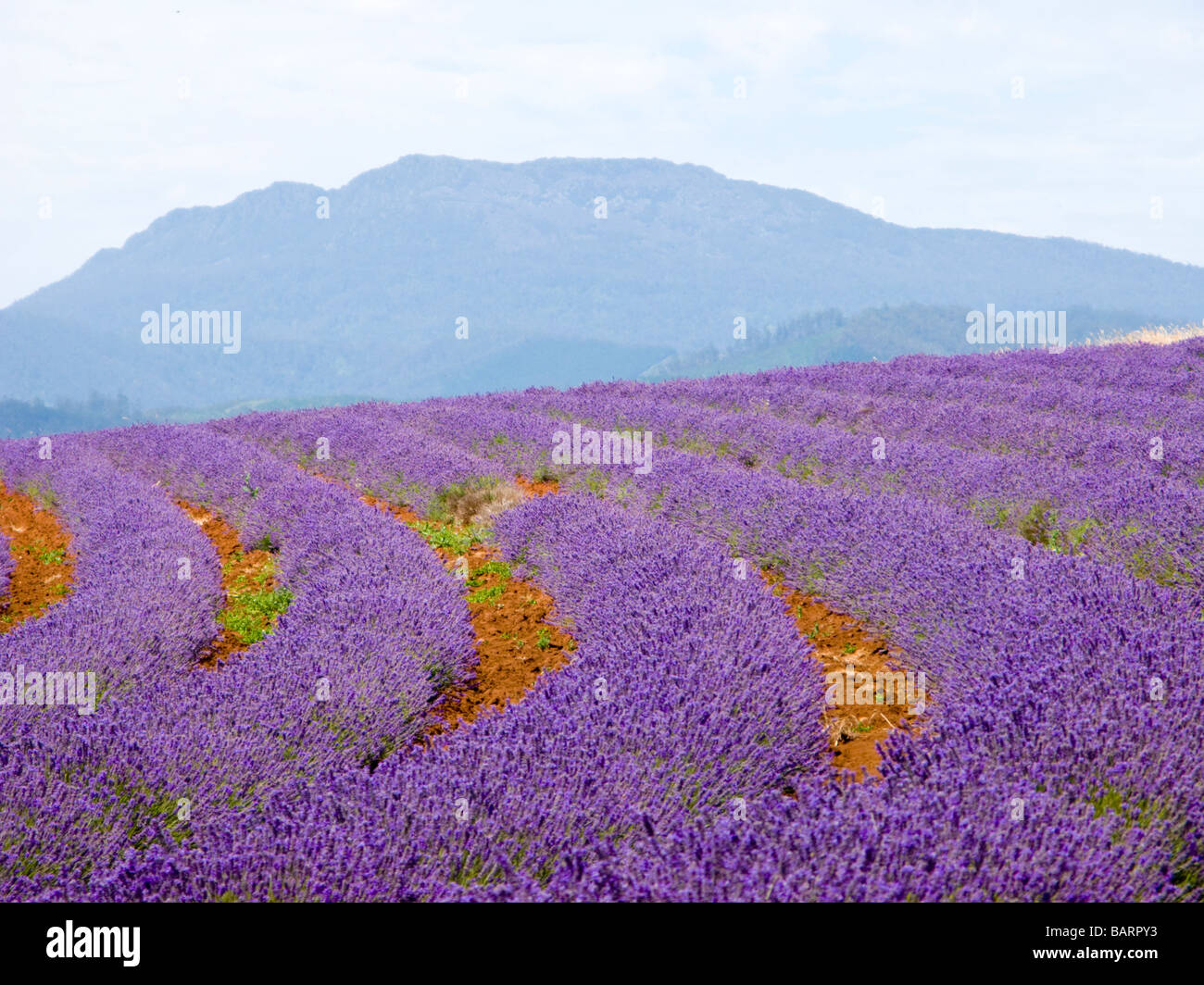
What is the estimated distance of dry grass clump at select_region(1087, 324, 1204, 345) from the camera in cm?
1495

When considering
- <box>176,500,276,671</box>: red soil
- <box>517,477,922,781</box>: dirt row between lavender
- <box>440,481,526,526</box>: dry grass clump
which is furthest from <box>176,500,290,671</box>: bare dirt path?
<box>517,477,922,781</box>: dirt row between lavender

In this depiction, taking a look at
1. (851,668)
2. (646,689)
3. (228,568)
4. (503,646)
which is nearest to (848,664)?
(851,668)

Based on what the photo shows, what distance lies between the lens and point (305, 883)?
6.70 feet

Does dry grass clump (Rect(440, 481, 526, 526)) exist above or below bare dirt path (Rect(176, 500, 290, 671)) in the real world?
above

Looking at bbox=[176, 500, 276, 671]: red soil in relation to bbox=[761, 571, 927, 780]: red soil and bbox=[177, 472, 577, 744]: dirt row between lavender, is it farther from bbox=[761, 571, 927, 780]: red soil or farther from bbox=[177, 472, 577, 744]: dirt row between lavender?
bbox=[761, 571, 927, 780]: red soil

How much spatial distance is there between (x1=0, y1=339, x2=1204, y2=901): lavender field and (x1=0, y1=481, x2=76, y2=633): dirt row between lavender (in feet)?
0.28

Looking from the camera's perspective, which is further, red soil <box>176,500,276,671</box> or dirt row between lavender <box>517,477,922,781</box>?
red soil <box>176,500,276,671</box>

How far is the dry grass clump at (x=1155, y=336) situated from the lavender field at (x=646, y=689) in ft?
27.7

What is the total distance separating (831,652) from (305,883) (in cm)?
277

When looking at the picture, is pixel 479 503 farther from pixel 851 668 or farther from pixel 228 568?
pixel 851 668

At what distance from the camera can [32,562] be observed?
763cm

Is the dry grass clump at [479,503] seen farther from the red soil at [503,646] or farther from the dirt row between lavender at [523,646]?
the red soil at [503,646]
